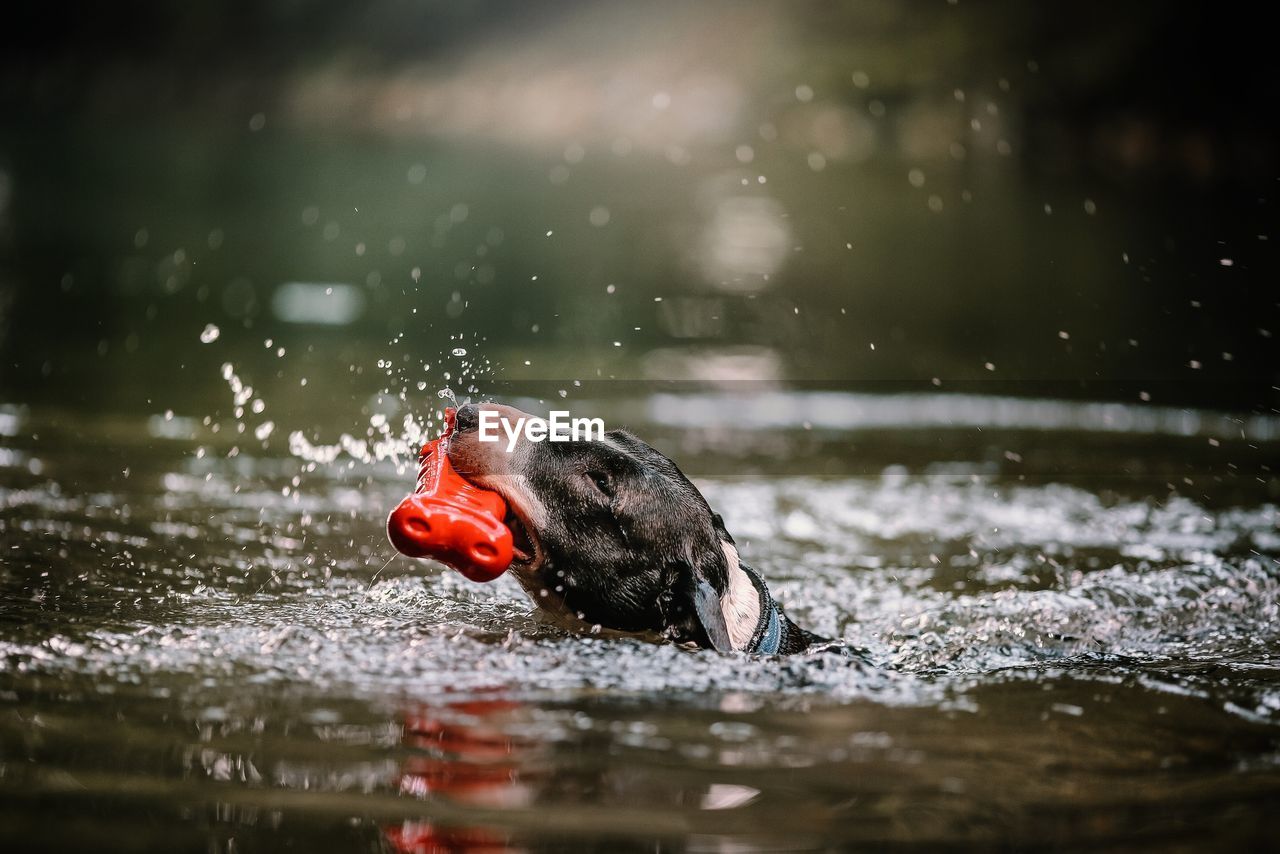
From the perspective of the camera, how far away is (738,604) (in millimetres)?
6074

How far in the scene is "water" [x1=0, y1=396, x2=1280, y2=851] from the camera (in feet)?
13.5

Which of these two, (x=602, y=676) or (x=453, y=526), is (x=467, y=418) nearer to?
(x=453, y=526)

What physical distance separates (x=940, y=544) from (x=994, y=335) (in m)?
8.94

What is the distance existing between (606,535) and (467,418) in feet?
2.53

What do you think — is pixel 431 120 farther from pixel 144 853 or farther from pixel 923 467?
pixel 144 853

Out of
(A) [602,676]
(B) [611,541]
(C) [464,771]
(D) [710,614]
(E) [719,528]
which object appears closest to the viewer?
(C) [464,771]

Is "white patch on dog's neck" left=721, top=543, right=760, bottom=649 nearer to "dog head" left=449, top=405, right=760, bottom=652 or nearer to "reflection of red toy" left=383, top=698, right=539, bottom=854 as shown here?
"dog head" left=449, top=405, right=760, bottom=652

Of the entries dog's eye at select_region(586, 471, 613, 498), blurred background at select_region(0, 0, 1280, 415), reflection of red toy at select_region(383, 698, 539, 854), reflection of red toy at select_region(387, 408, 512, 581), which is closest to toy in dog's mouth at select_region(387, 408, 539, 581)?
reflection of red toy at select_region(387, 408, 512, 581)

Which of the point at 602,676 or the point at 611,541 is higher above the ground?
the point at 611,541

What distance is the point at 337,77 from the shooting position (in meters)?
60.7

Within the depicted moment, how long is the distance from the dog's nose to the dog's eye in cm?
57

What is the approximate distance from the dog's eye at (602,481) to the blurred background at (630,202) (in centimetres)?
465

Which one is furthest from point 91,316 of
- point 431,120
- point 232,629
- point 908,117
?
point 908,117

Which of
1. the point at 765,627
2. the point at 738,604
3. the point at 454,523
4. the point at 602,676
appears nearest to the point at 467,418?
the point at 454,523
